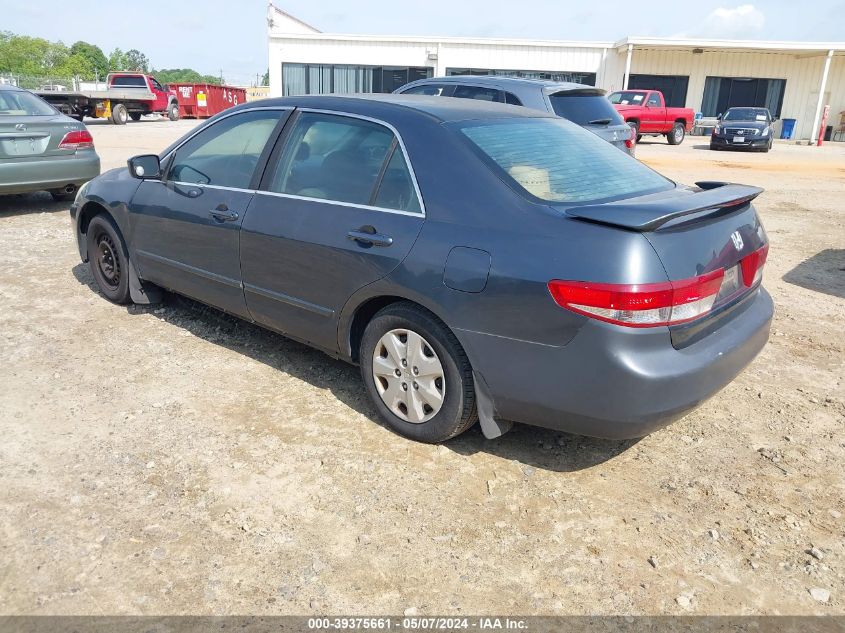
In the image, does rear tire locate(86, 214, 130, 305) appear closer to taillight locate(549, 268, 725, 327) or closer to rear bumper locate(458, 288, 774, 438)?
rear bumper locate(458, 288, 774, 438)

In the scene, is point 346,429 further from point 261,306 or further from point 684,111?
point 684,111

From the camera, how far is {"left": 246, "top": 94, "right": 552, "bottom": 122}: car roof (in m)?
3.55

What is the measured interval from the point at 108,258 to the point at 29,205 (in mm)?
5117

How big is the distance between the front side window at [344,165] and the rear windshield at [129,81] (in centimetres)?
2937

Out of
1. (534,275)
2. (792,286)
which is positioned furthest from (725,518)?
(792,286)

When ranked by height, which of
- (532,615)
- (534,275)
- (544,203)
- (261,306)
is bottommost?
(532,615)

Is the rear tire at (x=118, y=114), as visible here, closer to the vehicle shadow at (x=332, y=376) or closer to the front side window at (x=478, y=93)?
the front side window at (x=478, y=93)

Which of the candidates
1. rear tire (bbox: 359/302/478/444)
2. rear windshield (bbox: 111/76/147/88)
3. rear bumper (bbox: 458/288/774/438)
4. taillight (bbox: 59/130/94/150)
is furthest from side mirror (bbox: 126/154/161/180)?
rear windshield (bbox: 111/76/147/88)

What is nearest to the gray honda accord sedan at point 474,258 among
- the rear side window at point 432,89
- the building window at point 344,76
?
the rear side window at point 432,89

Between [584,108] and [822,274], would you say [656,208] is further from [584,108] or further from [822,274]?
[584,108]

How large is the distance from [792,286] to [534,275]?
459 centimetres

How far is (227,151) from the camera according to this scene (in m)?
4.36

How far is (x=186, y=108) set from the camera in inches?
1357

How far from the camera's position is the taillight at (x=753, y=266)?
10.8 ft
